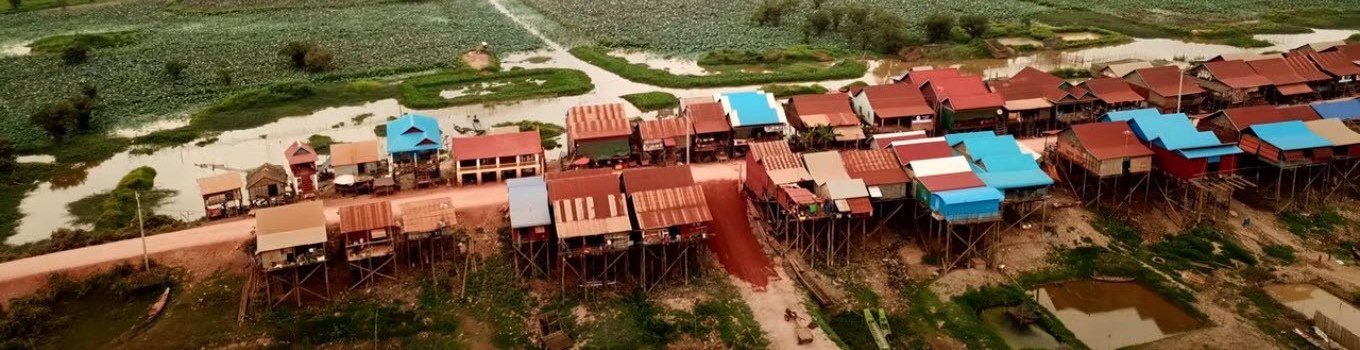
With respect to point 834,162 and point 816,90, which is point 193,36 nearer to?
point 816,90

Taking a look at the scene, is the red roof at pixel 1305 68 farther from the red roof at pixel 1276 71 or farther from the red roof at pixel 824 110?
the red roof at pixel 824 110

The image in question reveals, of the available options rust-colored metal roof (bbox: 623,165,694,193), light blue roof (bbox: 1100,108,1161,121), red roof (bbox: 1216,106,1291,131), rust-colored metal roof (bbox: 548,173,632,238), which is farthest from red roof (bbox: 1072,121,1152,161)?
rust-colored metal roof (bbox: 548,173,632,238)

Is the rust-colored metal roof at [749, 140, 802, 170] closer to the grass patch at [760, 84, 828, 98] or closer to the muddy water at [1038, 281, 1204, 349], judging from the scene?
the muddy water at [1038, 281, 1204, 349]

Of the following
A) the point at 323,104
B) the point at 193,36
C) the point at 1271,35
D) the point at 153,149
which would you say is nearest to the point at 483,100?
the point at 323,104

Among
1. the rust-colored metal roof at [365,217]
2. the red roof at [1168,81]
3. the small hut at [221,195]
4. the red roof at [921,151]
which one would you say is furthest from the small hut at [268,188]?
the red roof at [1168,81]

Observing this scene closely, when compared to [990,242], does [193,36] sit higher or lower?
higher

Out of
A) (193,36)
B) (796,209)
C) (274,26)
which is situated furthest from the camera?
(274,26)

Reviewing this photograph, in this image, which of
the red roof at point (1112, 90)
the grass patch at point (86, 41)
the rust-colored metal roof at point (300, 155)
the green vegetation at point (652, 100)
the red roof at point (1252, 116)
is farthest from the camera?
the grass patch at point (86, 41)
